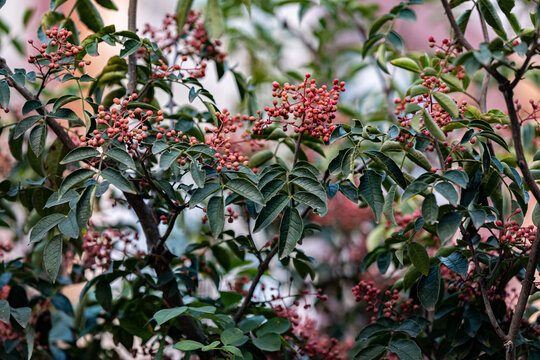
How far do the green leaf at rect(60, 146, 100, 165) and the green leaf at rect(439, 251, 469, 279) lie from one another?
0.55 m

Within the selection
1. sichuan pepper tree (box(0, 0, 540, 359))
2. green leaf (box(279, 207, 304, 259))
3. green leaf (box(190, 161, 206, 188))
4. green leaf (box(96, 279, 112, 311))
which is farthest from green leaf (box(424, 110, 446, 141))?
green leaf (box(96, 279, 112, 311))

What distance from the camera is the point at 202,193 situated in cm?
86

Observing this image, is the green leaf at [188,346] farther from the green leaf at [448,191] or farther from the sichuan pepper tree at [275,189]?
the green leaf at [448,191]

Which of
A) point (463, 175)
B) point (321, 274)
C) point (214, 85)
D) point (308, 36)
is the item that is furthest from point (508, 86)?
point (214, 85)

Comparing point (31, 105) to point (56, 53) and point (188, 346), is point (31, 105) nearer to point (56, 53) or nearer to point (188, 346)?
point (56, 53)

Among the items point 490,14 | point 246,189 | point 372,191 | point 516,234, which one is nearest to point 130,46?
point 246,189

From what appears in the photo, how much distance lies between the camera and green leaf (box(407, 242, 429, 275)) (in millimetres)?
910

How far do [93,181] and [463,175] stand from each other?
0.51m

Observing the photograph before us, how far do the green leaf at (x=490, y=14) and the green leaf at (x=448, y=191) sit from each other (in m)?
0.25

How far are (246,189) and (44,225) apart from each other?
0.29 m

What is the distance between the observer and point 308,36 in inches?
116

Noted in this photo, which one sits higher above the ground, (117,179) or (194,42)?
(194,42)

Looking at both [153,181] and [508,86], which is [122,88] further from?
[508,86]

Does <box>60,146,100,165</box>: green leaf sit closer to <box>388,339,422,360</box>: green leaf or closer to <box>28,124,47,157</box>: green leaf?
<box>28,124,47,157</box>: green leaf
